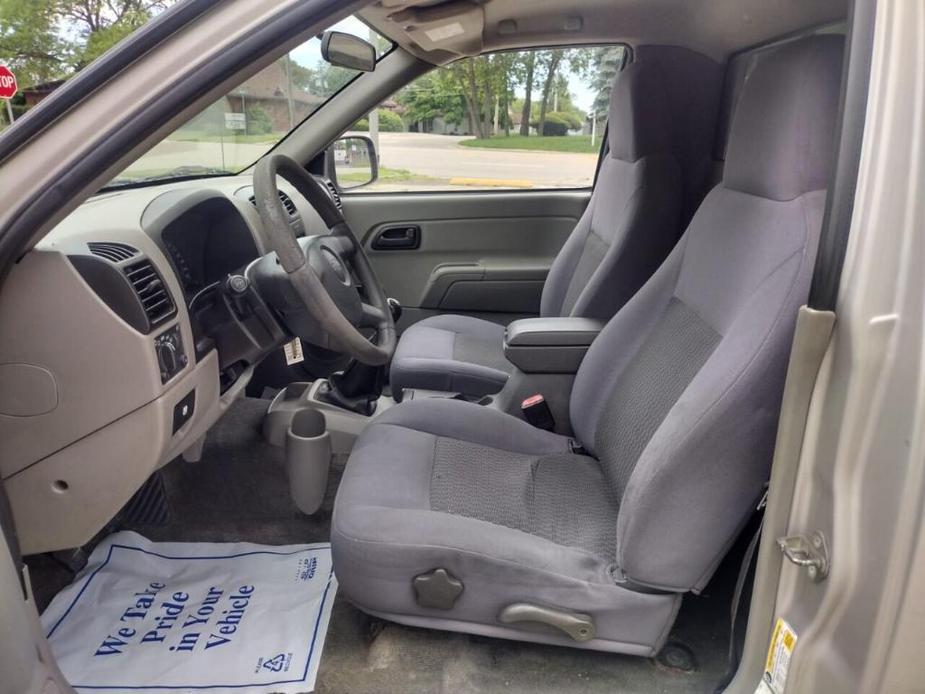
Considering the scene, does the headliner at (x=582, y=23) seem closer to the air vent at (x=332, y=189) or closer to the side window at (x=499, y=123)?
the side window at (x=499, y=123)

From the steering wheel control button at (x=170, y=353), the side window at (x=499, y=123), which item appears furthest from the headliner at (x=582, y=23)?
the steering wheel control button at (x=170, y=353)

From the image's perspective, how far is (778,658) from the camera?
0.89 metres

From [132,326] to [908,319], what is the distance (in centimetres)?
108

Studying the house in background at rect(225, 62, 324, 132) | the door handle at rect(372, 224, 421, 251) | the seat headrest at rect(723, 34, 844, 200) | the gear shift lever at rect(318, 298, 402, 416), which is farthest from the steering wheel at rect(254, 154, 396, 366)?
the door handle at rect(372, 224, 421, 251)

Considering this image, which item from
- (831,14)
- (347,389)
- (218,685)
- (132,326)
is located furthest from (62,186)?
(831,14)

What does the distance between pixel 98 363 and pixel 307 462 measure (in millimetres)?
775

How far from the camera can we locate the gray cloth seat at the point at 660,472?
38.9 inches

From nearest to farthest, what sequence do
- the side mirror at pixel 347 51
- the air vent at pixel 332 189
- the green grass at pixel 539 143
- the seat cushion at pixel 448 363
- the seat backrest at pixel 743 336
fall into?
the seat backrest at pixel 743 336 → the side mirror at pixel 347 51 → the seat cushion at pixel 448 363 → the air vent at pixel 332 189 → the green grass at pixel 539 143

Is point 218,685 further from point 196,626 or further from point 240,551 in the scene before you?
point 240,551

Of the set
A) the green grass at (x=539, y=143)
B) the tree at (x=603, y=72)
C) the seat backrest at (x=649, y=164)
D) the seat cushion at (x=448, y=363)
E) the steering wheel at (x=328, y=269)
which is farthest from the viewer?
the green grass at (x=539, y=143)

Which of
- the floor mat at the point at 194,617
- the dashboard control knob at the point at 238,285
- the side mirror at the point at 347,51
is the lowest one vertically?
the floor mat at the point at 194,617

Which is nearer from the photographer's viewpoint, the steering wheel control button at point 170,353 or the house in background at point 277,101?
the steering wheel control button at point 170,353

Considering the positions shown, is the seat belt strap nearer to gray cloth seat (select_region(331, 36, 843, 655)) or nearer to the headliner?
gray cloth seat (select_region(331, 36, 843, 655))

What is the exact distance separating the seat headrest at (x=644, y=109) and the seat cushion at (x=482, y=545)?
1.02m
